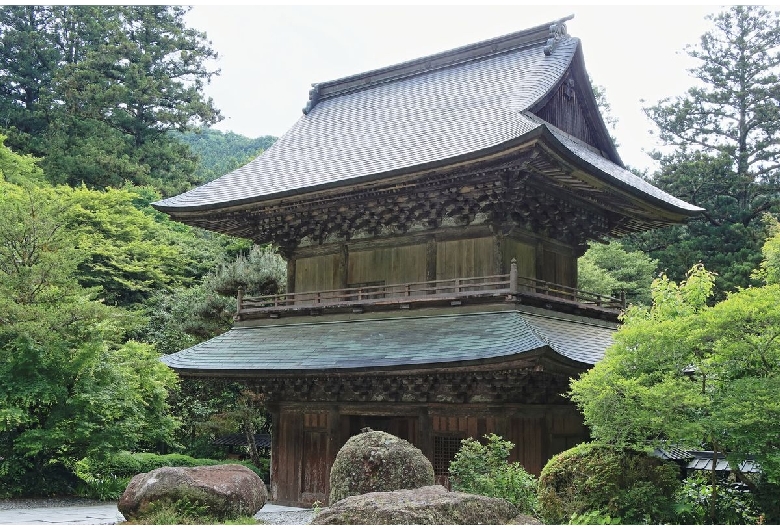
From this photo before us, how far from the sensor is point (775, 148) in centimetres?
3859

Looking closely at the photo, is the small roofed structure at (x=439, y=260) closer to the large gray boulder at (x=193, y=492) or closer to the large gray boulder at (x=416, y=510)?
the large gray boulder at (x=193, y=492)

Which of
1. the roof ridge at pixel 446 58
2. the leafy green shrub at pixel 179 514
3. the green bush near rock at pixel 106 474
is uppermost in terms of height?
the roof ridge at pixel 446 58

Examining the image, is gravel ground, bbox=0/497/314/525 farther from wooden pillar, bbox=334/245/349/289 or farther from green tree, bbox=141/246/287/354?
green tree, bbox=141/246/287/354

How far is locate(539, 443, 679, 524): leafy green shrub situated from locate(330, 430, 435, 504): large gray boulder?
1996 mm

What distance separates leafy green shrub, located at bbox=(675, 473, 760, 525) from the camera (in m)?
10.6

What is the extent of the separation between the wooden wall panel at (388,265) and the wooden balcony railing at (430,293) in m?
0.24

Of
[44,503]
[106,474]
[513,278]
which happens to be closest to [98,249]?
[106,474]

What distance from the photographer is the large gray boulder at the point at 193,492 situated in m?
13.2

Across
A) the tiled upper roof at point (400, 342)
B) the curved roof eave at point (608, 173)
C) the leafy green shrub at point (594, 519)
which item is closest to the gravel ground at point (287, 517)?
the tiled upper roof at point (400, 342)

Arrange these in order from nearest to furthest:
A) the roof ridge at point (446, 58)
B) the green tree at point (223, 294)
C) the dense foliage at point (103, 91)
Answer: the roof ridge at point (446, 58) < the green tree at point (223, 294) < the dense foliage at point (103, 91)

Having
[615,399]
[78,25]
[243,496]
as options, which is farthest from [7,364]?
[78,25]

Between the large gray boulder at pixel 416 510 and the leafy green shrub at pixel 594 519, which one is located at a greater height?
the large gray boulder at pixel 416 510

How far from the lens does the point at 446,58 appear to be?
21.8m

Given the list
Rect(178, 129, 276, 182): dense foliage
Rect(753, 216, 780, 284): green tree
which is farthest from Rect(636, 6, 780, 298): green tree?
Rect(178, 129, 276, 182): dense foliage
